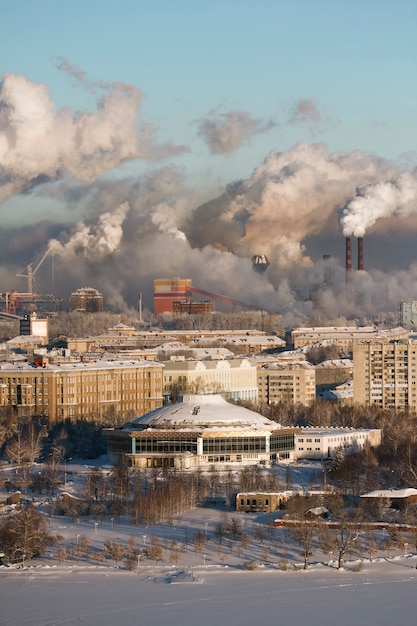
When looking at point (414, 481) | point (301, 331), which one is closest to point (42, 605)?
point (414, 481)

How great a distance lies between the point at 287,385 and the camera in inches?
2724

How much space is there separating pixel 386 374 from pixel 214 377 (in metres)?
6.00

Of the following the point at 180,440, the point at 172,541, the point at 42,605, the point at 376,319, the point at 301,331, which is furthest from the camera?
the point at 376,319

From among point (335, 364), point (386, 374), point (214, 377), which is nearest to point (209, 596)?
point (214, 377)

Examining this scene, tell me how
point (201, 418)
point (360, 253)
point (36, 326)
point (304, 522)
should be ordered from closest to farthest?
point (304, 522) < point (201, 418) < point (360, 253) < point (36, 326)

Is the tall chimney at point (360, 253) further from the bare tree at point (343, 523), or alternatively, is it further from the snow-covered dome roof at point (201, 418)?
the bare tree at point (343, 523)

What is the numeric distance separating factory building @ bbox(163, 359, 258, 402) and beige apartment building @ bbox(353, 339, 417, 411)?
3493mm

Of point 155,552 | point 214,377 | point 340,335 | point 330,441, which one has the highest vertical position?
point 340,335

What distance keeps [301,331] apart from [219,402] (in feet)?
162

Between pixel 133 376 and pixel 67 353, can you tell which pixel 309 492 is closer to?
pixel 133 376

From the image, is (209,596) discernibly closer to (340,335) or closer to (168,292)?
(340,335)

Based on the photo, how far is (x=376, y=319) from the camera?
4380 inches

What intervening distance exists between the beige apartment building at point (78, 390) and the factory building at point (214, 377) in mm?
1614

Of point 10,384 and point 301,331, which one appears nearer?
point 10,384
